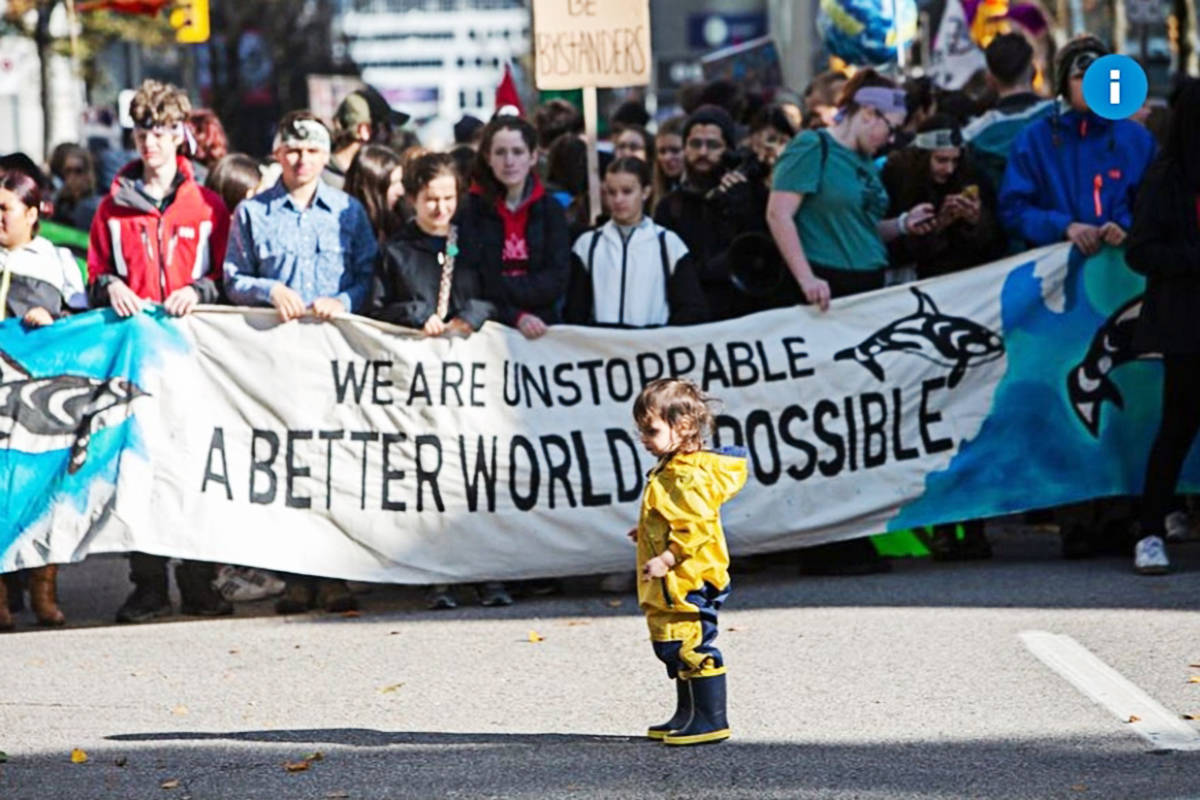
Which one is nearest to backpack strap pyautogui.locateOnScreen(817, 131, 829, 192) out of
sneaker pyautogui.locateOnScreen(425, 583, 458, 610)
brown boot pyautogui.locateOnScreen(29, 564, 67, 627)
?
sneaker pyautogui.locateOnScreen(425, 583, 458, 610)

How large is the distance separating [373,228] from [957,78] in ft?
27.2

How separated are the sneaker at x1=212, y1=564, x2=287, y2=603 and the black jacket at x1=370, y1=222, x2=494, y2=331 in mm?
1245

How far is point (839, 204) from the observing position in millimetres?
10820

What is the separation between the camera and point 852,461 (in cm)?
1073

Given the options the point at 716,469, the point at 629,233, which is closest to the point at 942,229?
the point at 629,233

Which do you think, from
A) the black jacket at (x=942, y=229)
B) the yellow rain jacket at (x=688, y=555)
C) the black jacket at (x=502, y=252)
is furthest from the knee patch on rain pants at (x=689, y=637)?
the black jacket at (x=942, y=229)

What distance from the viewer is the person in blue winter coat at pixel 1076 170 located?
10883 mm

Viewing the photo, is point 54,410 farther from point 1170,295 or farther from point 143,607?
point 1170,295

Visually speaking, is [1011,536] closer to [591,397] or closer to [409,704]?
[591,397]

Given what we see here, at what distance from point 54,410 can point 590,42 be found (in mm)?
3564

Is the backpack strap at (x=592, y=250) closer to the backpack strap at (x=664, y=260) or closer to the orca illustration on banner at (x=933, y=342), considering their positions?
the backpack strap at (x=664, y=260)

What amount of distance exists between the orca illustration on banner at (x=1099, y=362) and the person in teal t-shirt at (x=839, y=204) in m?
0.93

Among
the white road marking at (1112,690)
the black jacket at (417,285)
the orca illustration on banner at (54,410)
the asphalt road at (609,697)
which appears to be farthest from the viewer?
the black jacket at (417,285)

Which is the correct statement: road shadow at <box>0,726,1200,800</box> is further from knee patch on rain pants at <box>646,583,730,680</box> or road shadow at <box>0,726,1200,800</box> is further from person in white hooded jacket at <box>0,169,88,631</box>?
person in white hooded jacket at <box>0,169,88,631</box>
